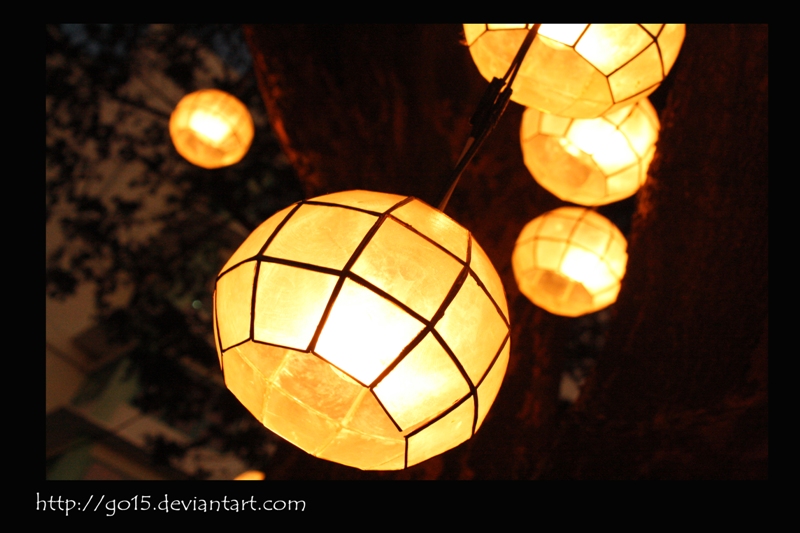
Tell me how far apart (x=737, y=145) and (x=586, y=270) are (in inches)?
32.0

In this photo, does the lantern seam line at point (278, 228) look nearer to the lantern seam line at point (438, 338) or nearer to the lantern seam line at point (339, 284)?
the lantern seam line at point (339, 284)

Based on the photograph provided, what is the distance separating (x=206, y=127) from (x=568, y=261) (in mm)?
2731

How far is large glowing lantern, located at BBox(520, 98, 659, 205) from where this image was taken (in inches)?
82.4

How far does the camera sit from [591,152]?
2102 mm

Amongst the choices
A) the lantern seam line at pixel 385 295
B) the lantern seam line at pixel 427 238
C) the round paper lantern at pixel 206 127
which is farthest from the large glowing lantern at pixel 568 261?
the round paper lantern at pixel 206 127

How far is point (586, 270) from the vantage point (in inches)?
95.7

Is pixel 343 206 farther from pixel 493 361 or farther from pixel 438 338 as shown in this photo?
pixel 493 361

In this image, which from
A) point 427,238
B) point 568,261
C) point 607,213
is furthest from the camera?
point 607,213

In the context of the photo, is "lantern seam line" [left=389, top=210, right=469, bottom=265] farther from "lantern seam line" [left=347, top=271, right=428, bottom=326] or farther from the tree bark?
the tree bark

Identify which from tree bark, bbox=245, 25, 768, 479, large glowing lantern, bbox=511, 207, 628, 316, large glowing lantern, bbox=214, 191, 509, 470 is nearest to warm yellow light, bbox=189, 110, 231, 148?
tree bark, bbox=245, 25, 768, 479

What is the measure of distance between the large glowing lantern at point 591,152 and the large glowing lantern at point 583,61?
1.97ft

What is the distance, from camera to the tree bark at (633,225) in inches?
69.7

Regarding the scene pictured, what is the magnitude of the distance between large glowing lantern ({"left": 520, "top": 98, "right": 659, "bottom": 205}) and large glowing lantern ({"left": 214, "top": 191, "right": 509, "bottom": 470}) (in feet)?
3.63

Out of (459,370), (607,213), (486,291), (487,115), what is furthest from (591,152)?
(607,213)
